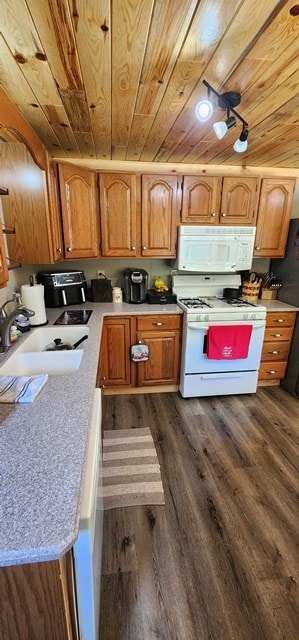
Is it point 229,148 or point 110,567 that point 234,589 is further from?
point 229,148

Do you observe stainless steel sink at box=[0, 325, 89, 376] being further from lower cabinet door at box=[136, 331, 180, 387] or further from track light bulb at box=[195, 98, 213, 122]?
track light bulb at box=[195, 98, 213, 122]

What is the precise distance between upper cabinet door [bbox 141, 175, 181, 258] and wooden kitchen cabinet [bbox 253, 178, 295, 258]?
87 centimetres

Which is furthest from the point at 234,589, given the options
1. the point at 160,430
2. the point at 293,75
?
the point at 293,75

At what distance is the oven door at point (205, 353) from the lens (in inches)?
99.6

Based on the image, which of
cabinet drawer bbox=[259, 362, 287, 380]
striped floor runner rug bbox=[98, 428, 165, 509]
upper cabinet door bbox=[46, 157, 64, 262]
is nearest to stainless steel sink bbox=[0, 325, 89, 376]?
striped floor runner rug bbox=[98, 428, 165, 509]

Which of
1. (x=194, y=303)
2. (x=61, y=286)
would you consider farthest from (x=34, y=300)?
(x=194, y=303)

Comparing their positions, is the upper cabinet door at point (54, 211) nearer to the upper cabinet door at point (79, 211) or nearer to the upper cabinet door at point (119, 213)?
the upper cabinet door at point (79, 211)

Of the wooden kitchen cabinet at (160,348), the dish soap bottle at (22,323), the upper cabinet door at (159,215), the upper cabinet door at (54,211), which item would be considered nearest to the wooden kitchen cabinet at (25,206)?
the upper cabinet door at (54,211)

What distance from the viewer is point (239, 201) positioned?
269cm

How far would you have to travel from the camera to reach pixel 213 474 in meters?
1.89

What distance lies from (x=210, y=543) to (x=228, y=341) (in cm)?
152

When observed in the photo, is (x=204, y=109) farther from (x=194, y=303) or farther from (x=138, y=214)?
(x=194, y=303)

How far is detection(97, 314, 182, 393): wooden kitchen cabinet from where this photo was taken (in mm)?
2596

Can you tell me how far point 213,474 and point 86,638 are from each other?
4.25 feet
